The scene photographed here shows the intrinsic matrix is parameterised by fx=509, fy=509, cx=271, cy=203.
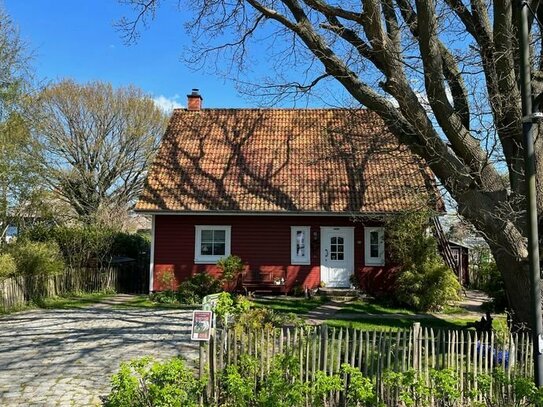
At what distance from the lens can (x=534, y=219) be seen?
5930 millimetres

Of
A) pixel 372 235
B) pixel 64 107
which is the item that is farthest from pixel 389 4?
pixel 64 107

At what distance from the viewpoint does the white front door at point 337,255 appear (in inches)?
747

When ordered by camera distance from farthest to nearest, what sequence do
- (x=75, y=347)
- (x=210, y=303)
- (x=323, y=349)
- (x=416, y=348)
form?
(x=75, y=347)
(x=210, y=303)
(x=416, y=348)
(x=323, y=349)

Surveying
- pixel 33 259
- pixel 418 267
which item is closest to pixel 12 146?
pixel 33 259

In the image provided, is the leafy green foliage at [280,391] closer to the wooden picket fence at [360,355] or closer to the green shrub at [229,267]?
the wooden picket fence at [360,355]

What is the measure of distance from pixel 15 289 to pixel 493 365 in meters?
13.1

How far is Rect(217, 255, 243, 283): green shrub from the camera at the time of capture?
58.1ft

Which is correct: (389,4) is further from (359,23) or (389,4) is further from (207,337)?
(207,337)

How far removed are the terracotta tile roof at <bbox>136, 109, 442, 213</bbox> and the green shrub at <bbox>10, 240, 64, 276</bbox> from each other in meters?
3.71

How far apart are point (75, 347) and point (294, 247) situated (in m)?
10.6

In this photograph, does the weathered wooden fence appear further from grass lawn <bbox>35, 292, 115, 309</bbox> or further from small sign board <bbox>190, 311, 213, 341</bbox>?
small sign board <bbox>190, 311, 213, 341</bbox>

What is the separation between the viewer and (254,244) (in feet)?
63.0

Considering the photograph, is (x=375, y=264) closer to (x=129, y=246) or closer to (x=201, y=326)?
(x=129, y=246)

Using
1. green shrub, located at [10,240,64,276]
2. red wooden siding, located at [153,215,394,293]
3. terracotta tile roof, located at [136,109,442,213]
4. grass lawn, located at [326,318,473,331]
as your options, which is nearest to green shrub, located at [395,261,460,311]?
grass lawn, located at [326,318,473,331]
